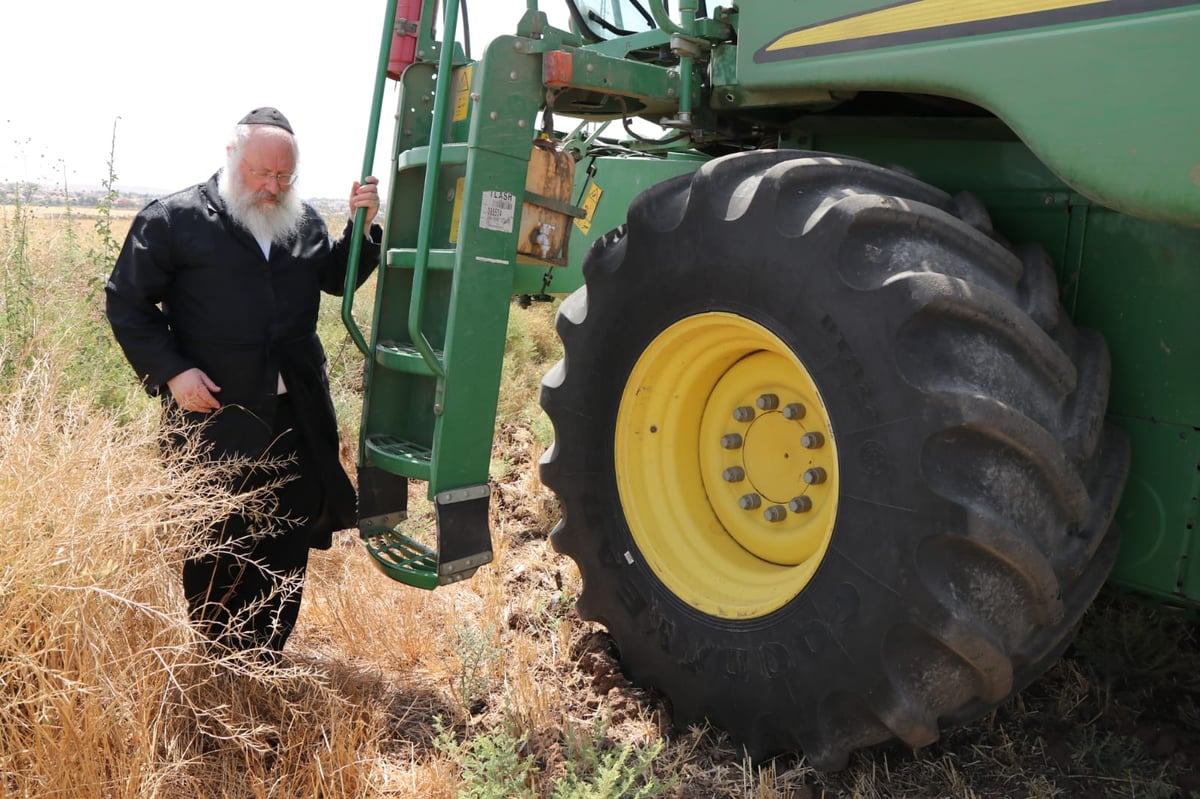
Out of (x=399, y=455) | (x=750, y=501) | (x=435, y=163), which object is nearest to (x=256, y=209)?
(x=435, y=163)

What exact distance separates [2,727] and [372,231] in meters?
2.00

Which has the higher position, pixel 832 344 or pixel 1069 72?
pixel 1069 72

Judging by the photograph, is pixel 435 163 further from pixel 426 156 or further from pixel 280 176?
pixel 280 176

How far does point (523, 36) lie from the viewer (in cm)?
282

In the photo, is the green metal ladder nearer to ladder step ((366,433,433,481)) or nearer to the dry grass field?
ladder step ((366,433,433,481))

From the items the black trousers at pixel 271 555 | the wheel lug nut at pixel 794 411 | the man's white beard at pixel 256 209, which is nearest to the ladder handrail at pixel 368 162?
the man's white beard at pixel 256 209

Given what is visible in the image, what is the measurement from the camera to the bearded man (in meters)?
2.96

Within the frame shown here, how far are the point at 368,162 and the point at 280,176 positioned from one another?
0.30 meters

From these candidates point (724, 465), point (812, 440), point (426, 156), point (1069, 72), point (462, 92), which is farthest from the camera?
point (426, 156)

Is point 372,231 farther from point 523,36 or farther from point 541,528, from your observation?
point 541,528

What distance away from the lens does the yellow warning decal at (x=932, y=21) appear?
6.29 feet

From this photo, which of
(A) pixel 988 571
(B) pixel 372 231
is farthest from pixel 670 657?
(B) pixel 372 231

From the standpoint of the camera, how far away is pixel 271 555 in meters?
3.27

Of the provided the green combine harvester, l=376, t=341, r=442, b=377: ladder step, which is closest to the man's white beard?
the green combine harvester
